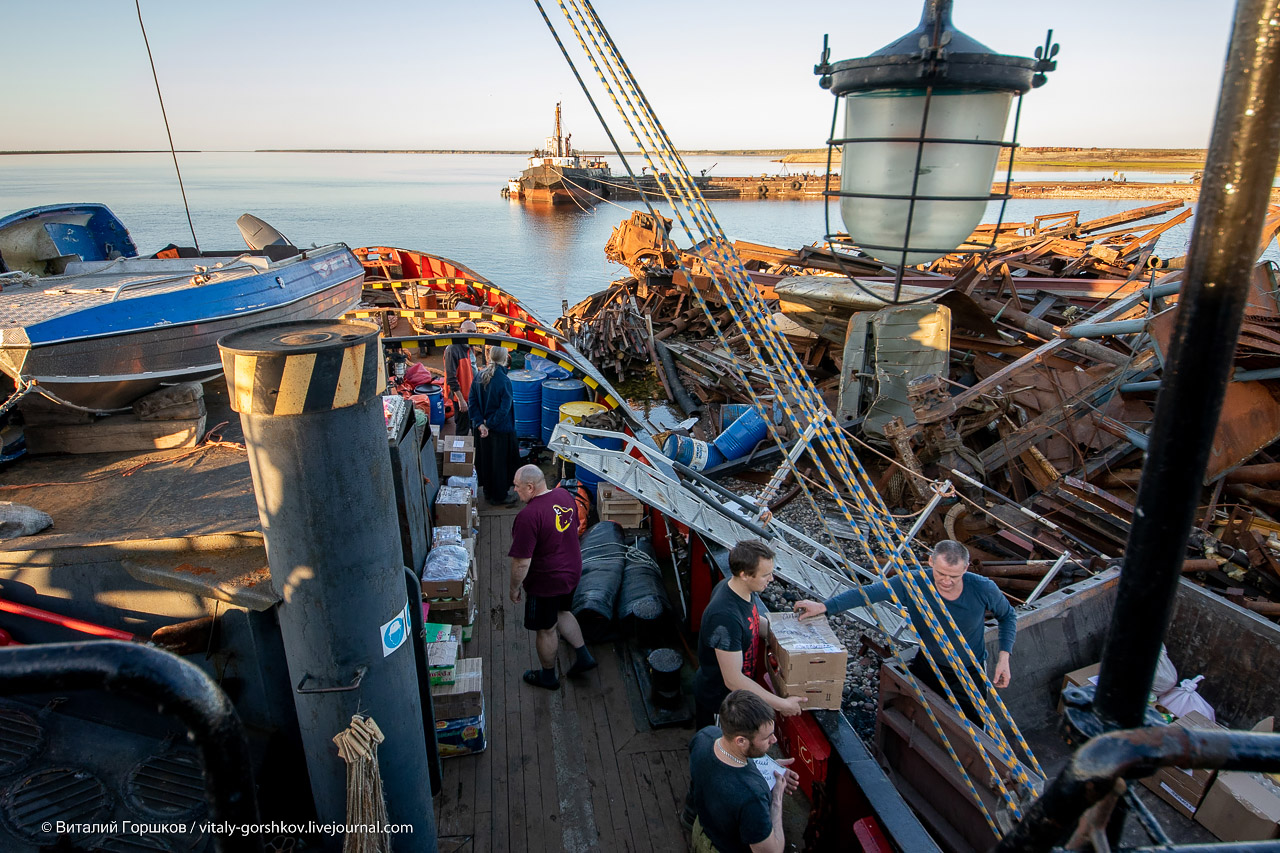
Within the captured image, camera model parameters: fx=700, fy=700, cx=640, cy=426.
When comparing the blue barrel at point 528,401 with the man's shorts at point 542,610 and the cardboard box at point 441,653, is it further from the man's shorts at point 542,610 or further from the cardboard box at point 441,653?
the cardboard box at point 441,653

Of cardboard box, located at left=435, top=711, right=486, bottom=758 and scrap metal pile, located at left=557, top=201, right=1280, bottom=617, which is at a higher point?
scrap metal pile, located at left=557, top=201, right=1280, bottom=617

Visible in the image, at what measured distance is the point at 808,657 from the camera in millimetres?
3797

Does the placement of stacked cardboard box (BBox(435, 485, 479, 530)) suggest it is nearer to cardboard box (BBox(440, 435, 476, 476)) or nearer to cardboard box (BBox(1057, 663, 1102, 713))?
cardboard box (BBox(440, 435, 476, 476))

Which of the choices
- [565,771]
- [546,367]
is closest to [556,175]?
[546,367]

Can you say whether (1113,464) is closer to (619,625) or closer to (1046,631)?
(1046,631)

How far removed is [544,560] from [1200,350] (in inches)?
171

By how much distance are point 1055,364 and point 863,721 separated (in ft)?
20.7

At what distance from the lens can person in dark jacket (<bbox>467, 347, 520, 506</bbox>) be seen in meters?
8.25

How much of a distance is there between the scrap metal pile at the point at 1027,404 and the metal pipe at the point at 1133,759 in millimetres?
2123

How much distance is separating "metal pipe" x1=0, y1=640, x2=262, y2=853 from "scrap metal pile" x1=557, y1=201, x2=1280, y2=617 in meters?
2.39

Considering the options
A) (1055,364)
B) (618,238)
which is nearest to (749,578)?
(1055,364)

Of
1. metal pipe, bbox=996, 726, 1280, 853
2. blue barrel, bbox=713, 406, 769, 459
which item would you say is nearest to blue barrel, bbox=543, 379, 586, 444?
blue barrel, bbox=713, 406, 769, 459

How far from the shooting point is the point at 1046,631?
475cm

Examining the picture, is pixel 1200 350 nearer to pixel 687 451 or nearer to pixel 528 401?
pixel 687 451
